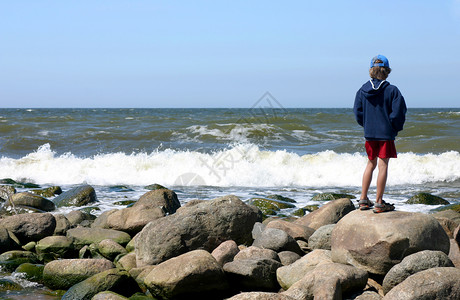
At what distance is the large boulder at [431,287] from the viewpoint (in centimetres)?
400

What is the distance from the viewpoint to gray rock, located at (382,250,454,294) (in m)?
4.48

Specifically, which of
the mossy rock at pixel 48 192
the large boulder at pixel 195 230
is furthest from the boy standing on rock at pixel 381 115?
the mossy rock at pixel 48 192

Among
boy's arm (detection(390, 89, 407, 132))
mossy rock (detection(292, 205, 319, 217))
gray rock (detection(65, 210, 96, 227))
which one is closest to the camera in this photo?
boy's arm (detection(390, 89, 407, 132))

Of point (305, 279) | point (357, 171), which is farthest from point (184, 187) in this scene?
point (305, 279)

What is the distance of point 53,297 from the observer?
5.29 meters

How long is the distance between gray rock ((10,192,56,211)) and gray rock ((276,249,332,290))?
5.66m

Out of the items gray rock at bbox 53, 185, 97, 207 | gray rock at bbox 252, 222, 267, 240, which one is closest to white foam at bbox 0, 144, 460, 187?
gray rock at bbox 53, 185, 97, 207

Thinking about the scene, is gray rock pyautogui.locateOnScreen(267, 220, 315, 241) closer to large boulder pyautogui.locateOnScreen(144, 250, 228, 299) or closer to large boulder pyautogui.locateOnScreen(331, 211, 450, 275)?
large boulder pyautogui.locateOnScreen(331, 211, 450, 275)

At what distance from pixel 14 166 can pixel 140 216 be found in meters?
10.1

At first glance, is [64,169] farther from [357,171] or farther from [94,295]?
[94,295]

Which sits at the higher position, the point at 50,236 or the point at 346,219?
the point at 346,219

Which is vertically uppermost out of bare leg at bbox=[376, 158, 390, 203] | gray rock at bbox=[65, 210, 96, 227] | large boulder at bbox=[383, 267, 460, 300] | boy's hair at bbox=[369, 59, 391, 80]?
boy's hair at bbox=[369, 59, 391, 80]

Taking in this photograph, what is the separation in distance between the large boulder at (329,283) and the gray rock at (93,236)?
10.0 feet

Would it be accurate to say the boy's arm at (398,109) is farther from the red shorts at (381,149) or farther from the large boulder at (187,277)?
the large boulder at (187,277)
